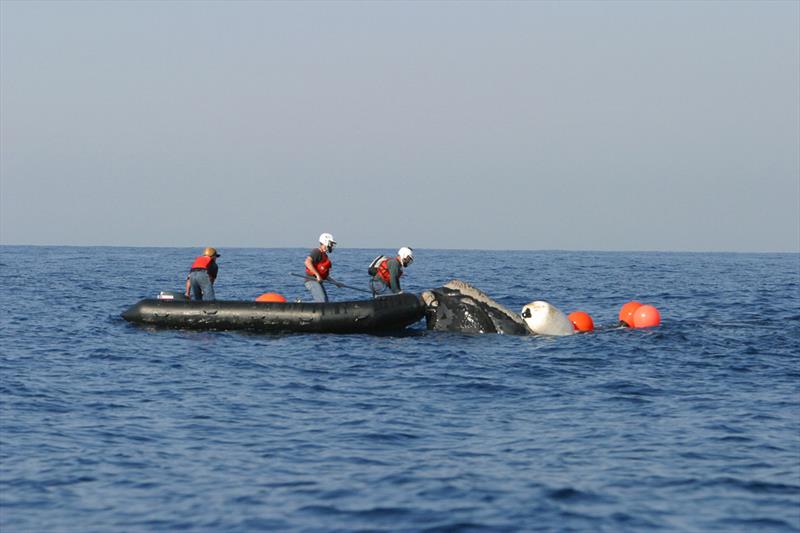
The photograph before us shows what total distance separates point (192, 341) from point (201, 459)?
9402mm

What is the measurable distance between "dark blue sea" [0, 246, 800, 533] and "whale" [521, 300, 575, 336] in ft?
1.60

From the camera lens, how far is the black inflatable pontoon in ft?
66.3

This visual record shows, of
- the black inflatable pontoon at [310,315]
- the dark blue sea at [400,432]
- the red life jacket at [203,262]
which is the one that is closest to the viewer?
the dark blue sea at [400,432]

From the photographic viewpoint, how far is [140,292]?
127ft

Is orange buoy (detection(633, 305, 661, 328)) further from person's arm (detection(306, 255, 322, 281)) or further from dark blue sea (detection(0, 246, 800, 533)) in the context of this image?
person's arm (detection(306, 255, 322, 281))

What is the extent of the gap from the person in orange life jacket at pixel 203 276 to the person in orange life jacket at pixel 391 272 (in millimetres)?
3452

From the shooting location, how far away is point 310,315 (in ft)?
66.4

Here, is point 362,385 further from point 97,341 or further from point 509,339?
point 97,341

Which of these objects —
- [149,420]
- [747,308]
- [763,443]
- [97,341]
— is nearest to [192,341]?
[97,341]

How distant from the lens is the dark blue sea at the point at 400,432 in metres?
8.70

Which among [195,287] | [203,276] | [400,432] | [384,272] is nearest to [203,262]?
[203,276]

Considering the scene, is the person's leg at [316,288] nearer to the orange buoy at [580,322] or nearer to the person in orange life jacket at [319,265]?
the person in orange life jacket at [319,265]

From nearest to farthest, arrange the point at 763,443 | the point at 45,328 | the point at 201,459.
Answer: the point at 201,459 < the point at 763,443 < the point at 45,328

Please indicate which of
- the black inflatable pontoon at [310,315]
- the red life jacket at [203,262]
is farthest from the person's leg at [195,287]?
the black inflatable pontoon at [310,315]
